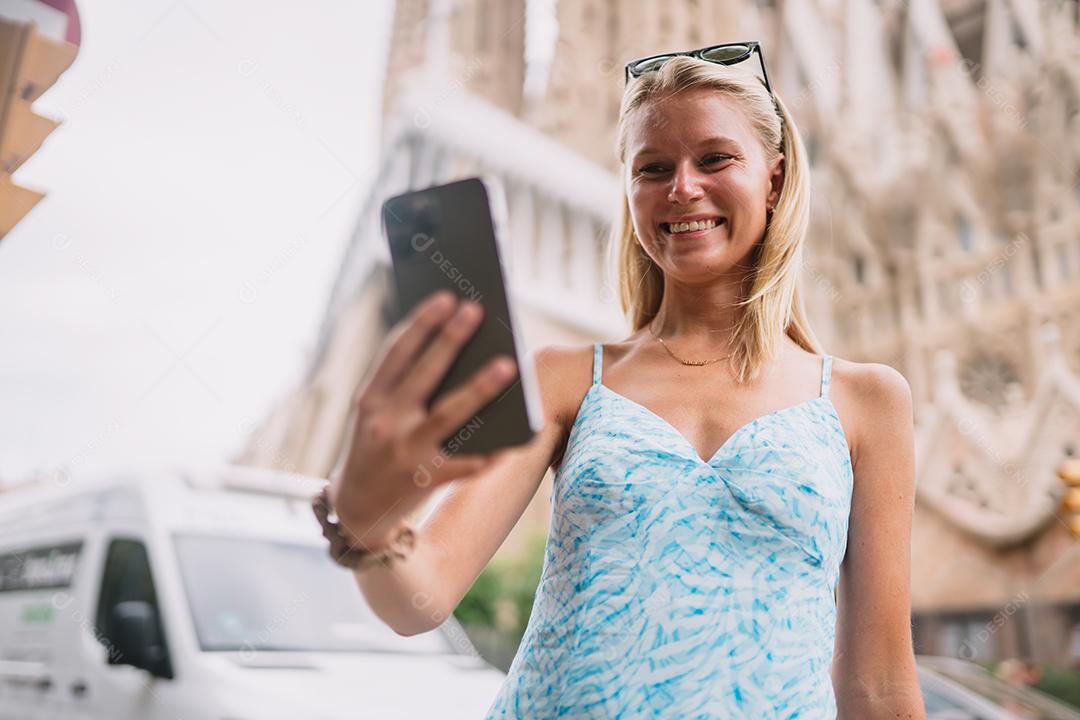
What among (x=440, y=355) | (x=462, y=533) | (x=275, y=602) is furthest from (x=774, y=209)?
(x=275, y=602)

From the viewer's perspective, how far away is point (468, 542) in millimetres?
1226

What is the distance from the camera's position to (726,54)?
147cm

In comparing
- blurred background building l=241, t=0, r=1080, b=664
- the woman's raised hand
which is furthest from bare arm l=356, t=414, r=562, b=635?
blurred background building l=241, t=0, r=1080, b=664

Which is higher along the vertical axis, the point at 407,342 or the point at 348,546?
the point at 407,342

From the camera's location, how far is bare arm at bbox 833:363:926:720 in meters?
1.33

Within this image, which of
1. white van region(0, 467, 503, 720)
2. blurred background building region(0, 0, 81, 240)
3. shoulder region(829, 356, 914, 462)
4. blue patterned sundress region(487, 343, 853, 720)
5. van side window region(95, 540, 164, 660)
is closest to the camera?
blue patterned sundress region(487, 343, 853, 720)

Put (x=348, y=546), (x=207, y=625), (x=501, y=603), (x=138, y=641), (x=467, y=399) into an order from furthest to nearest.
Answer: (x=501, y=603) → (x=207, y=625) → (x=138, y=641) → (x=348, y=546) → (x=467, y=399)

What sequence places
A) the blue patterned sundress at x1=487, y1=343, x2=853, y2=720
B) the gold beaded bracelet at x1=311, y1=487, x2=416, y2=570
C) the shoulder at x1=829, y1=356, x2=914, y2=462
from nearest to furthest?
the gold beaded bracelet at x1=311, y1=487, x2=416, y2=570 → the blue patterned sundress at x1=487, y1=343, x2=853, y2=720 → the shoulder at x1=829, y1=356, x2=914, y2=462

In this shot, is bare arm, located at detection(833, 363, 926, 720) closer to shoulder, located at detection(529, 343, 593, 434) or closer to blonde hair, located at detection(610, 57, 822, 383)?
blonde hair, located at detection(610, 57, 822, 383)

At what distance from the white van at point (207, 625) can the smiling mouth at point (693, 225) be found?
253 centimetres

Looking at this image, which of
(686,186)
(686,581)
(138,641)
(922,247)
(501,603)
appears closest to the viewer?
(686,581)

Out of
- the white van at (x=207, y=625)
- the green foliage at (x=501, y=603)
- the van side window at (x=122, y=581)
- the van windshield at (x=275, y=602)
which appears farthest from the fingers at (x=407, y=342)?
the green foliage at (x=501, y=603)

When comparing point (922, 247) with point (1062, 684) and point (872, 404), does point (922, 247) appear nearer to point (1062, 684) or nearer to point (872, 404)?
point (1062, 684)

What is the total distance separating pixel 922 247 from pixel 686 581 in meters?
22.3
